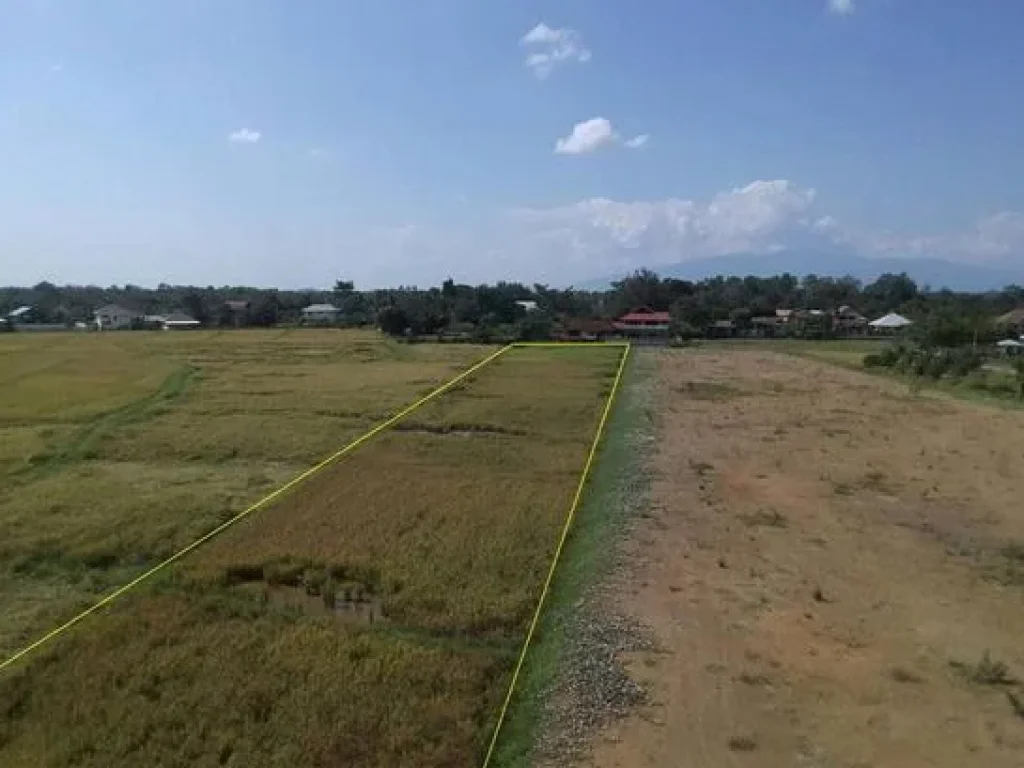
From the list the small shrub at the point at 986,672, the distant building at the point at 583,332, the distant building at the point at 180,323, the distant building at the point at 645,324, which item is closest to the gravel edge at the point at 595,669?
the small shrub at the point at 986,672

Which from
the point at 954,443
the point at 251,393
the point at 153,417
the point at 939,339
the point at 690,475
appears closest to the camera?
the point at 690,475

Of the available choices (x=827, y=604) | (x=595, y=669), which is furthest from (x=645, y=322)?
(x=595, y=669)

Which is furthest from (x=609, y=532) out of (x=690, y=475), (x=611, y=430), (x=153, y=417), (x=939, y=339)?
(x=939, y=339)

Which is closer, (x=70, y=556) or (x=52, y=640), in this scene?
(x=52, y=640)

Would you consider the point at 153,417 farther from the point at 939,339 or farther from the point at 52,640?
the point at 939,339

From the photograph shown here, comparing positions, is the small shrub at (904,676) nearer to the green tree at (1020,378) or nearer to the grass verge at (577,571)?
the grass verge at (577,571)

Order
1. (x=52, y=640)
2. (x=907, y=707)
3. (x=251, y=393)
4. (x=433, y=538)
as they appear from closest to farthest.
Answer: (x=907, y=707), (x=52, y=640), (x=433, y=538), (x=251, y=393)
